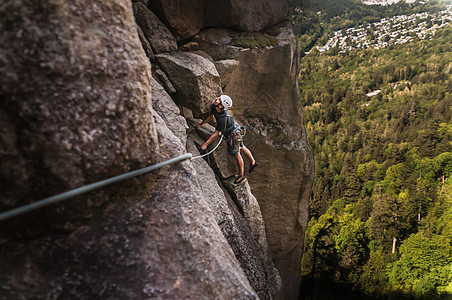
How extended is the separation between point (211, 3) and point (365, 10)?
13389cm

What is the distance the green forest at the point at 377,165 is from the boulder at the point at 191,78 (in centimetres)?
758

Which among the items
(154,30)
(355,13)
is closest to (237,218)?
(154,30)

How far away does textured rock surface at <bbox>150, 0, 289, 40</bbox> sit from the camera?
6.25 metres

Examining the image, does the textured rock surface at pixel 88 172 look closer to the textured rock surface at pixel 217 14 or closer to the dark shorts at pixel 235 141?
the dark shorts at pixel 235 141

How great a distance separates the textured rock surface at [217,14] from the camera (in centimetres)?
625

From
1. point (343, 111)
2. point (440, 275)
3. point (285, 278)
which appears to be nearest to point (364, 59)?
point (343, 111)

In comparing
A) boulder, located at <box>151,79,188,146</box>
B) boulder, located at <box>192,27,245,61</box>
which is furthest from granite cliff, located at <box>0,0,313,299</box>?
boulder, located at <box>192,27,245,61</box>

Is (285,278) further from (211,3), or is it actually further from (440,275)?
(440,275)

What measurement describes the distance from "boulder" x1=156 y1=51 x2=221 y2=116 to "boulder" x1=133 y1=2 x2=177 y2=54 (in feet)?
0.71

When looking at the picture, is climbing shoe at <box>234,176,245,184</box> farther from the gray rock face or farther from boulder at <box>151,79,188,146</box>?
the gray rock face

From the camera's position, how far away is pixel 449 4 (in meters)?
106

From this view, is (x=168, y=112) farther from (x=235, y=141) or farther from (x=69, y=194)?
(x=69, y=194)

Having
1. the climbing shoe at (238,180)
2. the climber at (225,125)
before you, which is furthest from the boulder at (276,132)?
the climber at (225,125)

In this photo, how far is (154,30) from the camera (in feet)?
19.1
